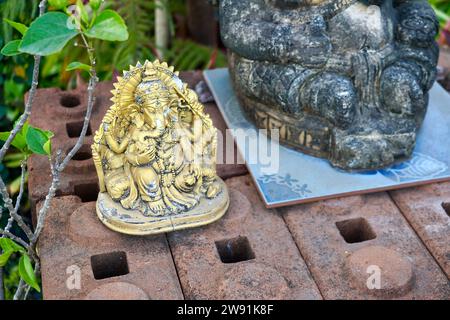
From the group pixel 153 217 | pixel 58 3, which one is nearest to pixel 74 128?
pixel 153 217

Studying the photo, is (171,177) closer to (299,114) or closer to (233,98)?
(299,114)

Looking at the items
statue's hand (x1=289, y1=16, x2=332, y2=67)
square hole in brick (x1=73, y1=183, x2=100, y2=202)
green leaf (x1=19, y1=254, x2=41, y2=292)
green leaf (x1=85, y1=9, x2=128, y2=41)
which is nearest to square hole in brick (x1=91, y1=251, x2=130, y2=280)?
green leaf (x1=19, y1=254, x2=41, y2=292)

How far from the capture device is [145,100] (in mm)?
2002

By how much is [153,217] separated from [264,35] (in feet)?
2.62

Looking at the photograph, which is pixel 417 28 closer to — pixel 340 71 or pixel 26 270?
pixel 340 71

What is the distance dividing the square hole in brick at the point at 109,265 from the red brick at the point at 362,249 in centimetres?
58

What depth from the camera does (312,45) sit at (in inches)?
92.4

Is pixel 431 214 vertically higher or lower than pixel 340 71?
lower

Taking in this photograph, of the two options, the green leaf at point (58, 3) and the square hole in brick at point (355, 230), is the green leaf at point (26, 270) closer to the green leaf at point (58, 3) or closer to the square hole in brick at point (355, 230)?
the green leaf at point (58, 3)

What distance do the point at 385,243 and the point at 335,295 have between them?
1.01 ft

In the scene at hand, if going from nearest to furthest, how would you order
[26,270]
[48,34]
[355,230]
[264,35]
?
1. [48,34]
2. [26,270]
3. [355,230]
4. [264,35]

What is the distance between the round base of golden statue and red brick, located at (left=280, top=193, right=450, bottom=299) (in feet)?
0.89

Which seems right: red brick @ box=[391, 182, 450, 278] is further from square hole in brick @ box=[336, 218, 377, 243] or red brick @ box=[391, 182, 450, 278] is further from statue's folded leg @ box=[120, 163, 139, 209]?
statue's folded leg @ box=[120, 163, 139, 209]

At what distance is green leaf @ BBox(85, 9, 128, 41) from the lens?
4.95ft
